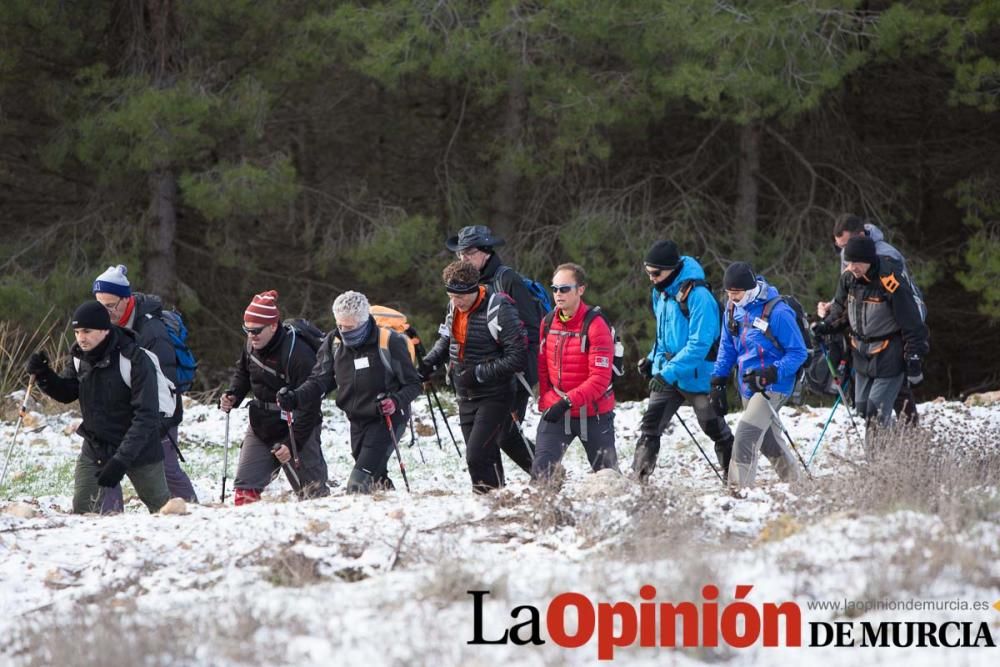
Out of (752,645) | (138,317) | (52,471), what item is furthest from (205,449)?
(752,645)

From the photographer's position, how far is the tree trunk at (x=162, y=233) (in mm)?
19859

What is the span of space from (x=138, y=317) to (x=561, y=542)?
3.64 meters

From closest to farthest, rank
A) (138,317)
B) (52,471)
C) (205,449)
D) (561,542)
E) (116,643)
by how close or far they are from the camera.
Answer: (116,643) < (561,542) < (138,317) < (52,471) < (205,449)

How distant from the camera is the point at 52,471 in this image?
11883 mm

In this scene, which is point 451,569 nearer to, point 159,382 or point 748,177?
point 159,382

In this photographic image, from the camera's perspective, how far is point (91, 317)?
7.83 meters

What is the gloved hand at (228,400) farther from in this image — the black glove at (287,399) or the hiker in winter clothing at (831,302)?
the hiker in winter clothing at (831,302)

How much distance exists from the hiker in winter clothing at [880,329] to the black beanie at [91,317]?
4.95 meters

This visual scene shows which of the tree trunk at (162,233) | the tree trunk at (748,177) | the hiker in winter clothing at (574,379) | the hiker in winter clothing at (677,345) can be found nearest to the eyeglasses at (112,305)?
the hiker in winter clothing at (574,379)

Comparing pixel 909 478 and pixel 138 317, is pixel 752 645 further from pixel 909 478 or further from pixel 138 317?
pixel 138 317

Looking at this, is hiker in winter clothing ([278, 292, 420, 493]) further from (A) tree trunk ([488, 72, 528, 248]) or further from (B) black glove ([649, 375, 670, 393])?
(A) tree trunk ([488, 72, 528, 248])

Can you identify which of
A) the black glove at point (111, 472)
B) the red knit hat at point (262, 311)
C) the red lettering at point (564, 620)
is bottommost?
the red lettering at point (564, 620)

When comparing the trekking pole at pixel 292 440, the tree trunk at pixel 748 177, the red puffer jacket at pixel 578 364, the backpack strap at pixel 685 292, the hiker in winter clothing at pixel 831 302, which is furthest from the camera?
the tree trunk at pixel 748 177

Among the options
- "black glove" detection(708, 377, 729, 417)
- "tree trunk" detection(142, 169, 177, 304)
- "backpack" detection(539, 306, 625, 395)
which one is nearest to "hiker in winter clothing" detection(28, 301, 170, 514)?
"backpack" detection(539, 306, 625, 395)
